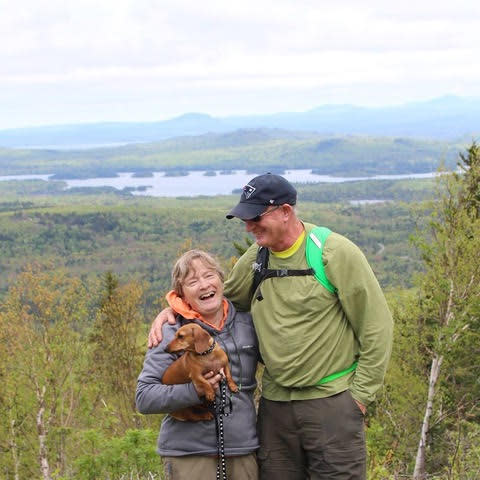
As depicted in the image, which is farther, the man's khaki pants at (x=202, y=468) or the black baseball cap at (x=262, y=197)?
the black baseball cap at (x=262, y=197)

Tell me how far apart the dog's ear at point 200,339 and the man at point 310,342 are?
46cm

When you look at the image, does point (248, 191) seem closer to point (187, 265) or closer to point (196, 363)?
point (187, 265)

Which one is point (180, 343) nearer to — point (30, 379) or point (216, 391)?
point (216, 391)

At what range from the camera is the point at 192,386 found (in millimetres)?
3934

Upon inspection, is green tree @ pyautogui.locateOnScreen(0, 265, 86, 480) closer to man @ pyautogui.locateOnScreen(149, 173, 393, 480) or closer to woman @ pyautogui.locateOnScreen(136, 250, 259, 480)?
woman @ pyautogui.locateOnScreen(136, 250, 259, 480)

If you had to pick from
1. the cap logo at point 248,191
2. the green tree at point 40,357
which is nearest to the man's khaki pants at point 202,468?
the cap logo at point 248,191

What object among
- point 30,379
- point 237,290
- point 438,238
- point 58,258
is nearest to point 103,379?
point 30,379

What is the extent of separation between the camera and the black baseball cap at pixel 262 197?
4168 millimetres

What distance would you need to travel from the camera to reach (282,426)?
4223 millimetres

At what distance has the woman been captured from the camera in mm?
4039

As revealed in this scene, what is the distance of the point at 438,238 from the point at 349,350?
33.8 ft

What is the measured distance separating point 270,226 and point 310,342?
728mm

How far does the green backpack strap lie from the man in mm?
30

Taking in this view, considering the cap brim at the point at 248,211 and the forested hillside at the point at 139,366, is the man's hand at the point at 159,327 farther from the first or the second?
the forested hillside at the point at 139,366
